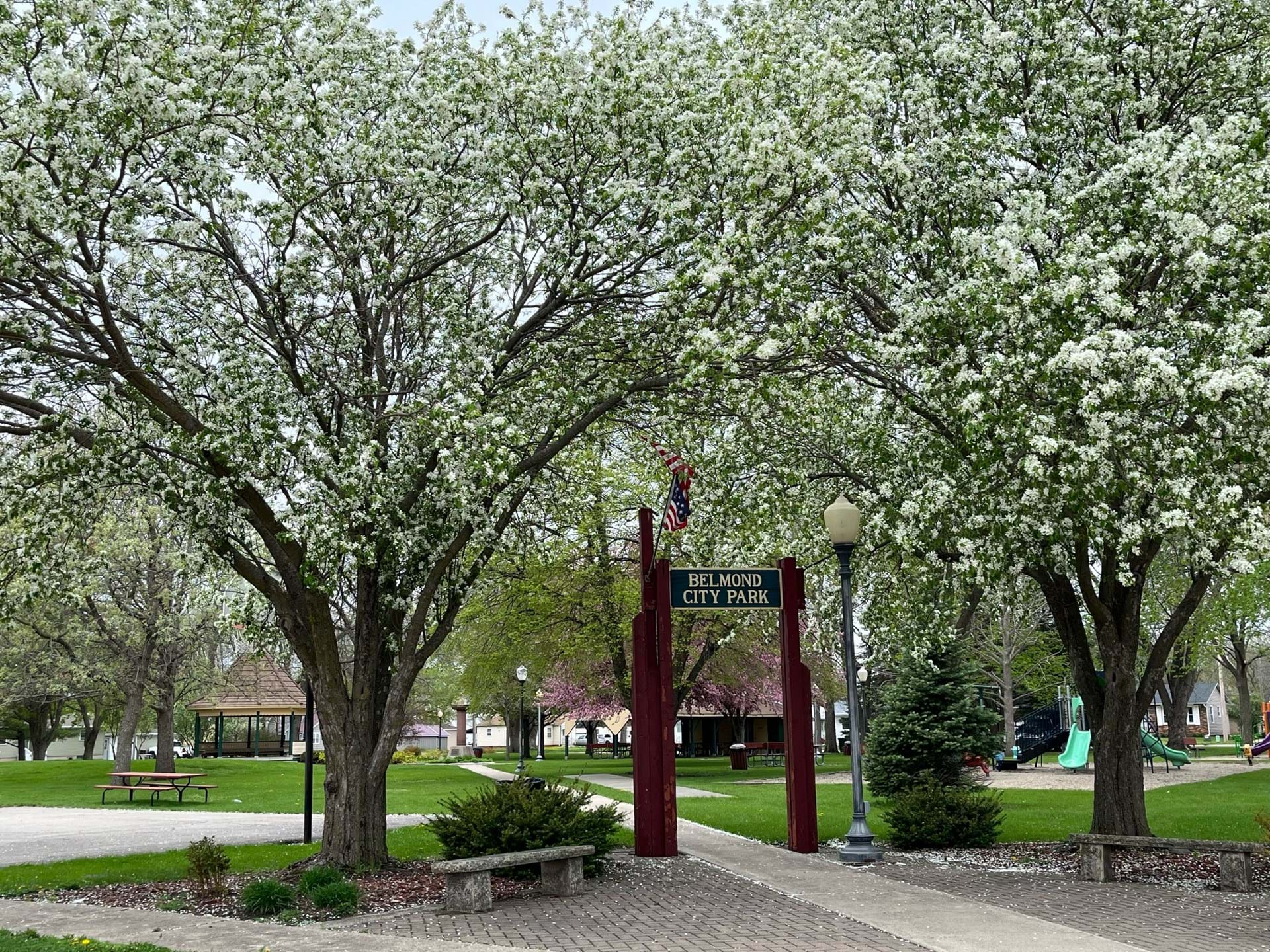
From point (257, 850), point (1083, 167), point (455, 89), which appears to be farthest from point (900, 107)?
point (257, 850)

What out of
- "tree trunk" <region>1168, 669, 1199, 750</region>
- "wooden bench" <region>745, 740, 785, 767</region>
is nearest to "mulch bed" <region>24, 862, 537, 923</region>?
"wooden bench" <region>745, 740, 785, 767</region>

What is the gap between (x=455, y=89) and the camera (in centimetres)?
1157

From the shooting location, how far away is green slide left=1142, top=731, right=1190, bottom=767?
1281 inches

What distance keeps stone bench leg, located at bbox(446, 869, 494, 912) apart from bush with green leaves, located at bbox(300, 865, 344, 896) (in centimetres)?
121

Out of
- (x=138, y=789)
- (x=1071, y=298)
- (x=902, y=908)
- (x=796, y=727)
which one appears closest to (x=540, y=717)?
(x=138, y=789)

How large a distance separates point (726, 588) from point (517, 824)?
4.00 m

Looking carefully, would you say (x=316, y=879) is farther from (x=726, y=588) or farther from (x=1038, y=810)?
(x=1038, y=810)

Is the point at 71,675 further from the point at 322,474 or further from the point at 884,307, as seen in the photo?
the point at 884,307

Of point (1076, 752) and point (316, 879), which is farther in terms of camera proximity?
point (1076, 752)

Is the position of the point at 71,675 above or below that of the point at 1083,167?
below

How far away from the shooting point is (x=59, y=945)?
319 inches

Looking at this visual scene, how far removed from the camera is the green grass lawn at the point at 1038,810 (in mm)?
16453

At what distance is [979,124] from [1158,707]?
81740mm

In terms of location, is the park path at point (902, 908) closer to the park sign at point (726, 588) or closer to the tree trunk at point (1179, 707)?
the park sign at point (726, 588)
